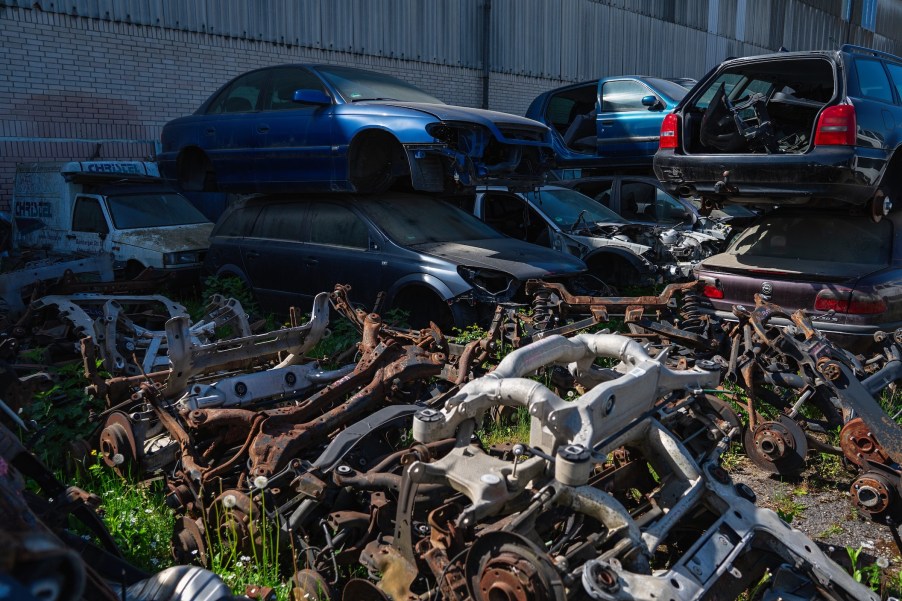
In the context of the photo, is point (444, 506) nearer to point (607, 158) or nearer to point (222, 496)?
point (222, 496)

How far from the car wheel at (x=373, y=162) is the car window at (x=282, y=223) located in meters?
0.68

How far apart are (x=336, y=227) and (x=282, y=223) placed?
0.82m

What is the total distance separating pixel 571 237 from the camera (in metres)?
8.88

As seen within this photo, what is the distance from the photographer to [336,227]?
7516 millimetres

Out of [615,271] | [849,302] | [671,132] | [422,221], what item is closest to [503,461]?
[849,302]

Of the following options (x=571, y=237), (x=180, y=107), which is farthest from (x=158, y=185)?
(x=571, y=237)

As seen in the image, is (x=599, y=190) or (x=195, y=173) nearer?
(x=195, y=173)

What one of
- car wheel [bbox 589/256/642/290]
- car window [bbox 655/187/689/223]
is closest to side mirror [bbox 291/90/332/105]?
car wheel [bbox 589/256/642/290]

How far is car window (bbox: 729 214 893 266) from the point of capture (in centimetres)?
597

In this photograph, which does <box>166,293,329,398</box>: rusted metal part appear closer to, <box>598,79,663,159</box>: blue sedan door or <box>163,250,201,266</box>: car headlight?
<box>163,250,201,266</box>: car headlight

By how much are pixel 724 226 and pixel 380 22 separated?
8.32 meters

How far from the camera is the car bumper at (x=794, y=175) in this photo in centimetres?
597

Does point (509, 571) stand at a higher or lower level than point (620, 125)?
lower

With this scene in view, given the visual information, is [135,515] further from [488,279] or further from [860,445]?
[860,445]
